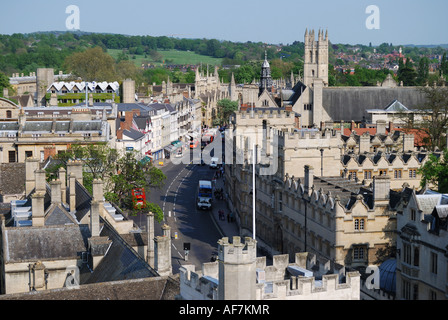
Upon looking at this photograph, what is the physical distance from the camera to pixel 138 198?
7238 cm

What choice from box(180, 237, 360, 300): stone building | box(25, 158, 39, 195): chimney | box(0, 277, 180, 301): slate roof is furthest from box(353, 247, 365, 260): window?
box(0, 277, 180, 301): slate roof

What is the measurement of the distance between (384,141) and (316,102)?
31.6 meters

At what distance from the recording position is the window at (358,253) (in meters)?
54.4

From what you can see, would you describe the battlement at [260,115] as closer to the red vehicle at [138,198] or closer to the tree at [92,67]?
the red vehicle at [138,198]

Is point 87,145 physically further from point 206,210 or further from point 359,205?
point 359,205

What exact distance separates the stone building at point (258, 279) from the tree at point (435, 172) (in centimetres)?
2408

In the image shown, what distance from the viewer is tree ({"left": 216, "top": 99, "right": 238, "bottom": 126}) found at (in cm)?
16900

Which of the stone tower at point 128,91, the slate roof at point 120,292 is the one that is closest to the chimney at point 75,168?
the slate roof at point 120,292

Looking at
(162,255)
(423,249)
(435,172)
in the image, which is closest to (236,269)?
(162,255)

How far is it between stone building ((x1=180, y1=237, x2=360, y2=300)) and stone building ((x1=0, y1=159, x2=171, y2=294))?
4.54 m

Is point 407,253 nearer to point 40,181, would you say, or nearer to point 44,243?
point 44,243

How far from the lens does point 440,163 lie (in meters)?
68.2
